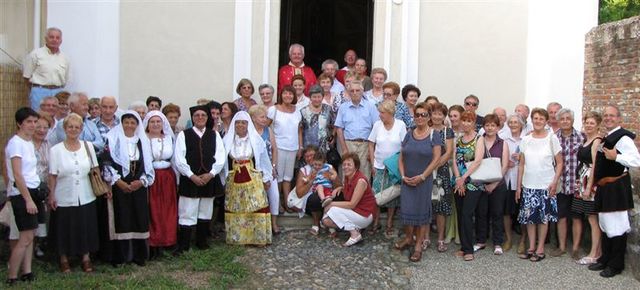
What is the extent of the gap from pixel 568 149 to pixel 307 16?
25.5 ft

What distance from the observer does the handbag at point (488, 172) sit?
6.74m

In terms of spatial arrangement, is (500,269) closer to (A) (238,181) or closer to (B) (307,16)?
(A) (238,181)

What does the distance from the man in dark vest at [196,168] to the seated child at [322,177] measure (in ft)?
3.73

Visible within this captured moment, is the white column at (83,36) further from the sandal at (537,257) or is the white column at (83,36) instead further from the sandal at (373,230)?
the sandal at (537,257)

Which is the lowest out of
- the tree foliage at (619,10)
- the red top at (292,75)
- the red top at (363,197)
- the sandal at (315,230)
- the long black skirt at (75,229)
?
the sandal at (315,230)

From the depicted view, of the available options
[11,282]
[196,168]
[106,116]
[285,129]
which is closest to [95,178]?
[106,116]

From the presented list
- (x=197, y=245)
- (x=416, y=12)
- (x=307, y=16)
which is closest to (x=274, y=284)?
(x=197, y=245)

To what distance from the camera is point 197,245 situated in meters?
6.82

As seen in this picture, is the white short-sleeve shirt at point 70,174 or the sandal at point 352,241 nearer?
the white short-sleeve shirt at point 70,174

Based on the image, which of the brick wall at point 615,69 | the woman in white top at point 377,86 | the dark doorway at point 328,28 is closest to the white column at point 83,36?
the woman in white top at point 377,86

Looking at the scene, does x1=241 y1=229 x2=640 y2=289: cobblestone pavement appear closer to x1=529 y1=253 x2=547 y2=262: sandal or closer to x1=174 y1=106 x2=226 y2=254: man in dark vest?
x1=529 y1=253 x2=547 y2=262: sandal

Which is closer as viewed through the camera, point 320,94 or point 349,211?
point 349,211

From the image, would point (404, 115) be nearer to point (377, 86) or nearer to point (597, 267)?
point (377, 86)

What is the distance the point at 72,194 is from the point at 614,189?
521cm
